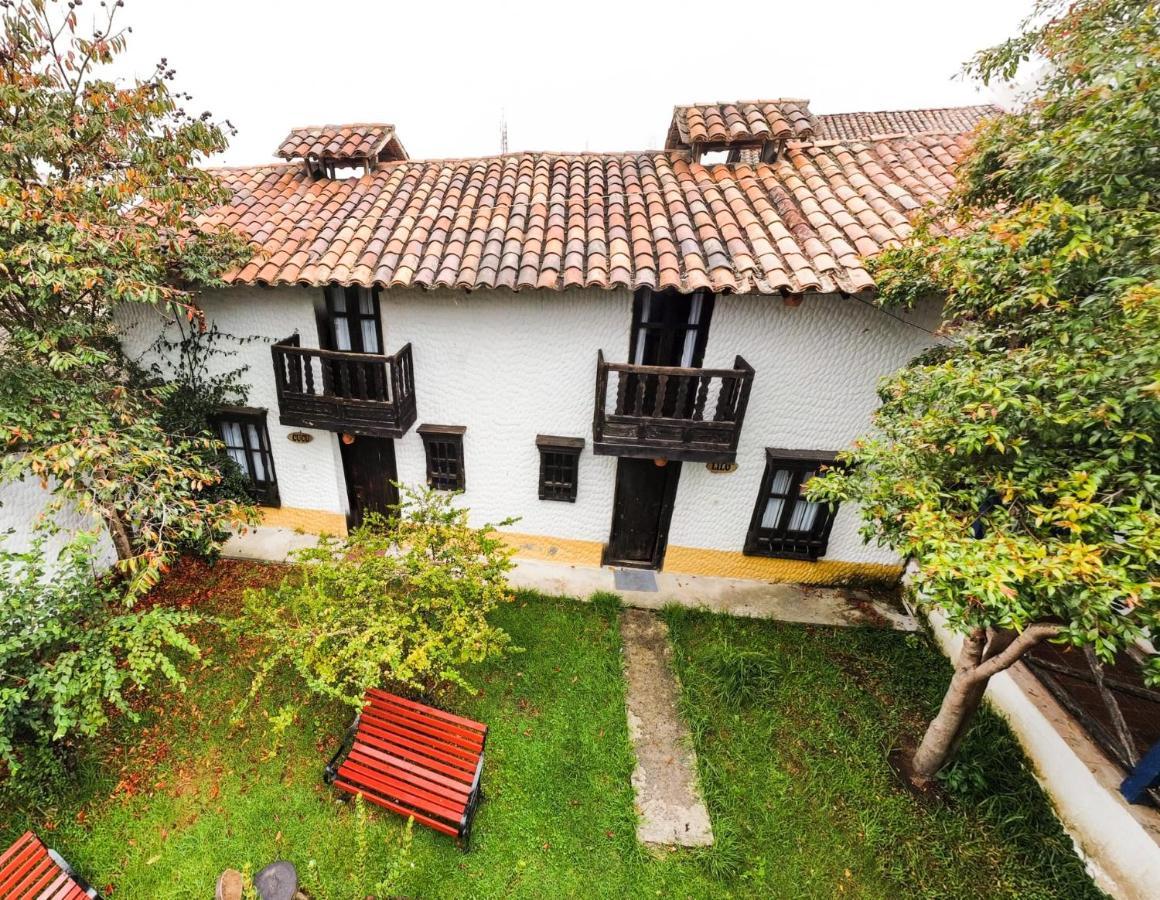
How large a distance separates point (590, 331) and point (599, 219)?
5.62ft

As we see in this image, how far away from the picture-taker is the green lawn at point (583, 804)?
16.4 ft

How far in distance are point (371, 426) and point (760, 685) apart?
23.1ft

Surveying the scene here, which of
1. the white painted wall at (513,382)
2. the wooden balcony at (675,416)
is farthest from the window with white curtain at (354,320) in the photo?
the wooden balcony at (675,416)

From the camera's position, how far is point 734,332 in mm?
7316

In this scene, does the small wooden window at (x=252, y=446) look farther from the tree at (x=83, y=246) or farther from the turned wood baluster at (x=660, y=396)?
the turned wood baluster at (x=660, y=396)

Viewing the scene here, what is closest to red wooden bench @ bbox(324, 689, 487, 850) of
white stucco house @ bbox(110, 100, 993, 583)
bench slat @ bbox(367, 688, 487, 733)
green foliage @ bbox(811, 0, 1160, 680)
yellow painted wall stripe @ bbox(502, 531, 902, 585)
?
bench slat @ bbox(367, 688, 487, 733)

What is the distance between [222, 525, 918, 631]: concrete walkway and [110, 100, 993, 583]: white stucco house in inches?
11.1

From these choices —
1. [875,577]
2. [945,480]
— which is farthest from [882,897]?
[875,577]

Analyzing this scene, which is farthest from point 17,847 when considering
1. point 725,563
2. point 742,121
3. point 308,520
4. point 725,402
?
point 742,121

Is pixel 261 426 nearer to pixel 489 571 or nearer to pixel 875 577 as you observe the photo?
pixel 489 571

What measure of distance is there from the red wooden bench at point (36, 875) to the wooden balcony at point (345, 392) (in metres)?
5.35

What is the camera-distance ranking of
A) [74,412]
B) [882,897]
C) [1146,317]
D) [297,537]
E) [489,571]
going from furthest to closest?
[297,537]
[489,571]
[74,412]
[882,897]
[1146,317]

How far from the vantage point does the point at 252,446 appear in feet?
30.4

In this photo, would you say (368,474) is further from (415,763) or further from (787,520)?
(787,520)
